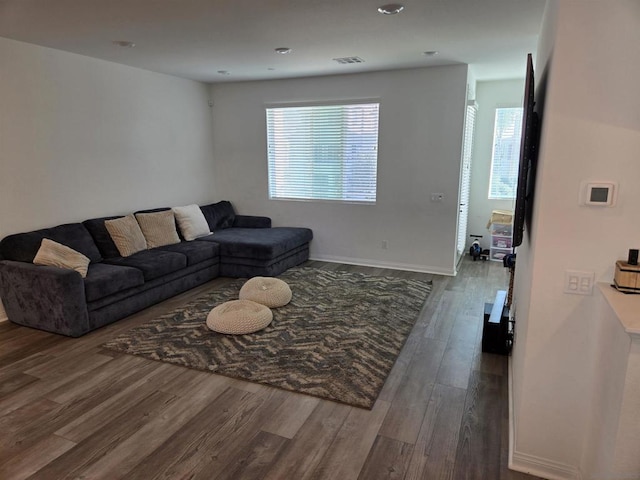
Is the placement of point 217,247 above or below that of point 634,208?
below

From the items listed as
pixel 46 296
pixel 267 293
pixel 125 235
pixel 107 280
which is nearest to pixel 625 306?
pixel 267 293

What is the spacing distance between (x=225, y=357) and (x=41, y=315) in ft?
5.75

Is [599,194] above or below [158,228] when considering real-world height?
above

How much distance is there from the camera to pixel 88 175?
4.46 m

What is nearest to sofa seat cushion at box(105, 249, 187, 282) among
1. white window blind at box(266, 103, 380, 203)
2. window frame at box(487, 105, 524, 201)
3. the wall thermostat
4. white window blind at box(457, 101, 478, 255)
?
white window blind at box(266, 103, 380, 203)

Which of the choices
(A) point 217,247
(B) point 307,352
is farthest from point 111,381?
(A) point 217,247

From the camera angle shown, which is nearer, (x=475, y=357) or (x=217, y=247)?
(x=475, y=357)

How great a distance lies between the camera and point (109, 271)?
3.74 m

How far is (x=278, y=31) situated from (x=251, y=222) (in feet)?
10.6

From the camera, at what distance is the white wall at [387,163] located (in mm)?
5055

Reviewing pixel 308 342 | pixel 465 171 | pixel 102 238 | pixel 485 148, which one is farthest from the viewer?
pixel 485 148

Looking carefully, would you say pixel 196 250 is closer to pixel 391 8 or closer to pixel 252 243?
pixel 252 243

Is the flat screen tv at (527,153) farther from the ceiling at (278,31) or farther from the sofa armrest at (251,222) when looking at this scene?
the sofa armrest at (251,222)

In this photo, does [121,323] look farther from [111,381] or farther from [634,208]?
[634,208]
